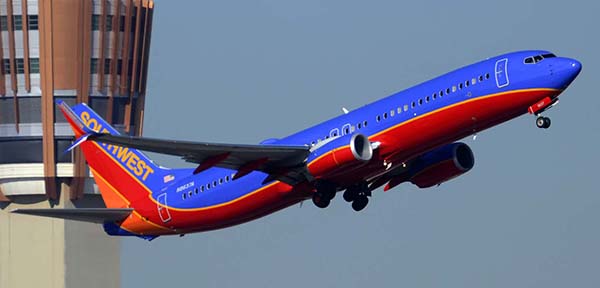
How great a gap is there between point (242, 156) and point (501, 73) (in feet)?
41.3

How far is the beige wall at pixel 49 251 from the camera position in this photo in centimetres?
13150

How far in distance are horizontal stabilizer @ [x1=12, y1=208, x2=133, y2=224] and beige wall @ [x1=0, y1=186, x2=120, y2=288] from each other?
5209 cm

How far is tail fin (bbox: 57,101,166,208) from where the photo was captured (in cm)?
8131

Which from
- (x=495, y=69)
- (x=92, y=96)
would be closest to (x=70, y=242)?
(x=92, y=96)

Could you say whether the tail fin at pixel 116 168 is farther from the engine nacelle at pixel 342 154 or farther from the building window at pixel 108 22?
the building window at pixel 108 22

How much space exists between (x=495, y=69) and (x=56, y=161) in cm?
6978

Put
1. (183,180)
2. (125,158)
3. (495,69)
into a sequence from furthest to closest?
(125,158)
(183,180)
(495,69)

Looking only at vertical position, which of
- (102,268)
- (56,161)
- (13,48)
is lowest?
(102,268)

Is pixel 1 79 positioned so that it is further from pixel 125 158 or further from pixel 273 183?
pixel 273 183

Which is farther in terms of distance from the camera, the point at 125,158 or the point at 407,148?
the point at 125,158

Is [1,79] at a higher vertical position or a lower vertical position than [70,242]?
higher

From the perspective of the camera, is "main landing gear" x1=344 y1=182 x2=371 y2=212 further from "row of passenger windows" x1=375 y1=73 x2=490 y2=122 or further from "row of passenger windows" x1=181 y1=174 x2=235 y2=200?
"row of passenger windows" x1=375 y1=73 x2=490 y2=122

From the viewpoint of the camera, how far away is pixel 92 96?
130125mm

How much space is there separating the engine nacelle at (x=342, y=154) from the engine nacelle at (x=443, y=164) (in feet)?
24.8
